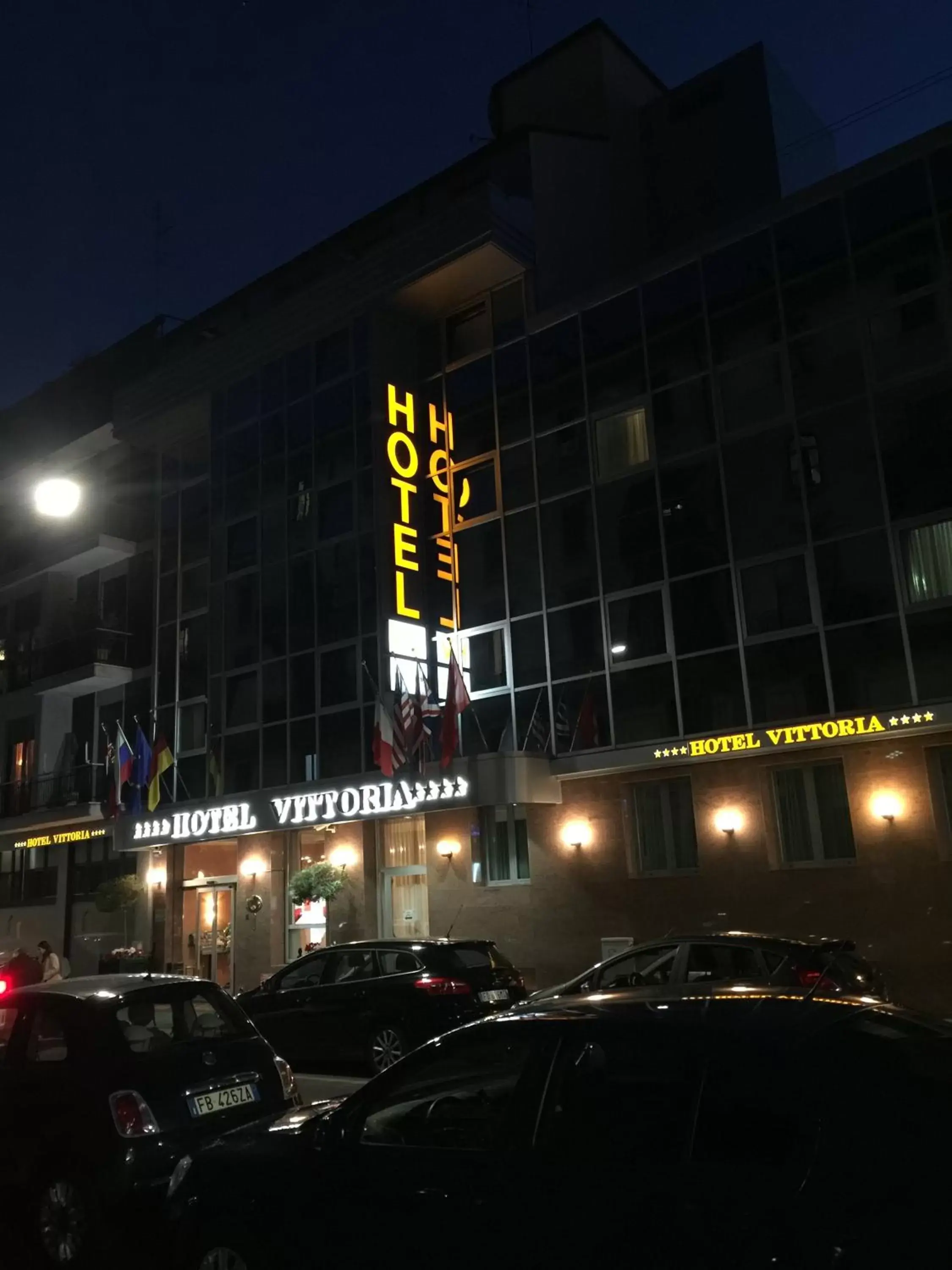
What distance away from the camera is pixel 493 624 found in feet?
65.9

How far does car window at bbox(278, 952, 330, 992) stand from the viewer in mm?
12977

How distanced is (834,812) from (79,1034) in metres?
12.2

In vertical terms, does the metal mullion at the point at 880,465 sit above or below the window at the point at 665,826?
above

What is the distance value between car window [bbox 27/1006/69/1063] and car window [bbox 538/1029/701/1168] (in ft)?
14.0

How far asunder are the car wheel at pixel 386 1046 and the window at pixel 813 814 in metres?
7.16

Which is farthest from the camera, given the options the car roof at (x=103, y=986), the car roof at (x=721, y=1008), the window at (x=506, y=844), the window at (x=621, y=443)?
the window at (x=621, y=443)

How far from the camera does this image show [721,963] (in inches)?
423

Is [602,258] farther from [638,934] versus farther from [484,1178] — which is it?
[484,1178]

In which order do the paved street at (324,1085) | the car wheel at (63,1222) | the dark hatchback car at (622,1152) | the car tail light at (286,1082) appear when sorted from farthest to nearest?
the paved street at (324,1085) < the car tail light at (286,1082) < the car wheel at (63,1222) < the dark hatchback car at (622,1152)

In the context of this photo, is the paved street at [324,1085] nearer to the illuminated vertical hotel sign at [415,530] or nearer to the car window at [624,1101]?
the car window at [624,1101]

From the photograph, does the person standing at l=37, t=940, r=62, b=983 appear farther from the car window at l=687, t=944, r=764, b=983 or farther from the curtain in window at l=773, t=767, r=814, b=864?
the curtain in window at l=773, t=767, r=814, b=864

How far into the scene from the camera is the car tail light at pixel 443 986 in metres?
12.0

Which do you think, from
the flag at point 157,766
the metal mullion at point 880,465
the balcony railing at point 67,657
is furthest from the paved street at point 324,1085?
the balcony railing at point 67,657

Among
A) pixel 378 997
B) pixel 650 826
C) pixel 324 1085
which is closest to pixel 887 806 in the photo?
pixel 650 826
